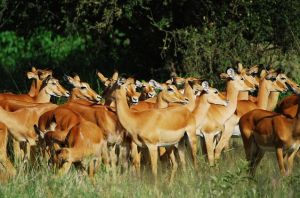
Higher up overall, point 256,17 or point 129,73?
point 256,17

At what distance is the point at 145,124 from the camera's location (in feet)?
35.7

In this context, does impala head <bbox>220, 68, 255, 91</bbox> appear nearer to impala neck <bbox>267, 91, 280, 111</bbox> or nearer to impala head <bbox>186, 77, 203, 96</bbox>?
impala head <bbox>186, 77, 203, 96</bbox>

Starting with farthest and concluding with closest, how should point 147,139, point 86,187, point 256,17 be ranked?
point 256,17, point 147,139, point 86,187

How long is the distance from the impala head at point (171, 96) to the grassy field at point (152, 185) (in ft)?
8.46

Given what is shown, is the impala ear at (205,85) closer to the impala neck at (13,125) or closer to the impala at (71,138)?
the impala at (71,138)

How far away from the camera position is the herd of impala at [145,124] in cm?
1006

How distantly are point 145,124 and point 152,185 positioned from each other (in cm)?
124

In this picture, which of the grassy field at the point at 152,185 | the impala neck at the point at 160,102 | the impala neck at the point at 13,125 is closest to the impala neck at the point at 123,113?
the grassy field at the point at 152,185

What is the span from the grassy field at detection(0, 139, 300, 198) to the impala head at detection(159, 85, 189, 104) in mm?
2579

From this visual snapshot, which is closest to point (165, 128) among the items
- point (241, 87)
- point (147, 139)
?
point (147, 139)

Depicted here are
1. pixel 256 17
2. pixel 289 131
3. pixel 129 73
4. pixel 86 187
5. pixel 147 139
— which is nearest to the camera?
pixel 86 187

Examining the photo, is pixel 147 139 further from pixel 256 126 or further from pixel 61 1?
pixel 61 1

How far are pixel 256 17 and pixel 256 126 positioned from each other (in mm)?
5857

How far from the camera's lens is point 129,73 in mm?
18859
